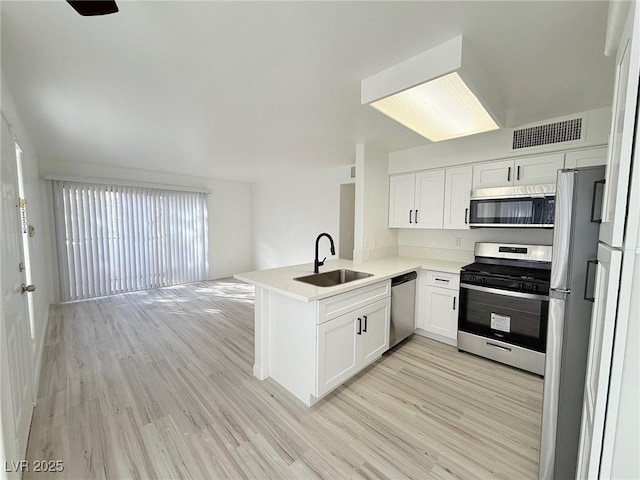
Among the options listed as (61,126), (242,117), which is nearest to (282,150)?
(242,117)

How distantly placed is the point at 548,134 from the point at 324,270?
2.57 m

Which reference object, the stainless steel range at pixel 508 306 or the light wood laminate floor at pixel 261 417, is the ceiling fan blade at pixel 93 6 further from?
the stainless steel range at pixel 508 306

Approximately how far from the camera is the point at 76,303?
4488 millimetres

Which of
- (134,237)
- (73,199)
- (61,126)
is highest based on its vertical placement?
(61,126)

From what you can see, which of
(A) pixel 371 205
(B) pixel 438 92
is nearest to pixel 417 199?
(A) pixel 371 205

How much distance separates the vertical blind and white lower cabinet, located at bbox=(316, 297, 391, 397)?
4.91 metres

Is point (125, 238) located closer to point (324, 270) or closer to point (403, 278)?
point (324, 270)

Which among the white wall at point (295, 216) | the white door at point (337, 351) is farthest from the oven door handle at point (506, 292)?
the white wall at point (295, 216)

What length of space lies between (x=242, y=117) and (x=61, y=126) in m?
2.07

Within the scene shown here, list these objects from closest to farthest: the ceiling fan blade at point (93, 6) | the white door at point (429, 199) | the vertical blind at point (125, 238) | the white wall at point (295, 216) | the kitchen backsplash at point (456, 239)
Result: the ceiling fan blade at point (93, 6) < the kitchen backsplash at point (456, 239) < the white door at point (429, 199) < the vertical blind at point (125, 238) < the white wall at point (295, 216)

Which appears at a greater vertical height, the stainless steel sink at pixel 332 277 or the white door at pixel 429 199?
the white door at pixel 429 199

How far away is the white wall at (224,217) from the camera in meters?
5.59

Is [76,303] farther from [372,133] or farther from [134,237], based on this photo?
[372,133]

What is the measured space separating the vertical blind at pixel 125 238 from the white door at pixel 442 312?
5068mm
